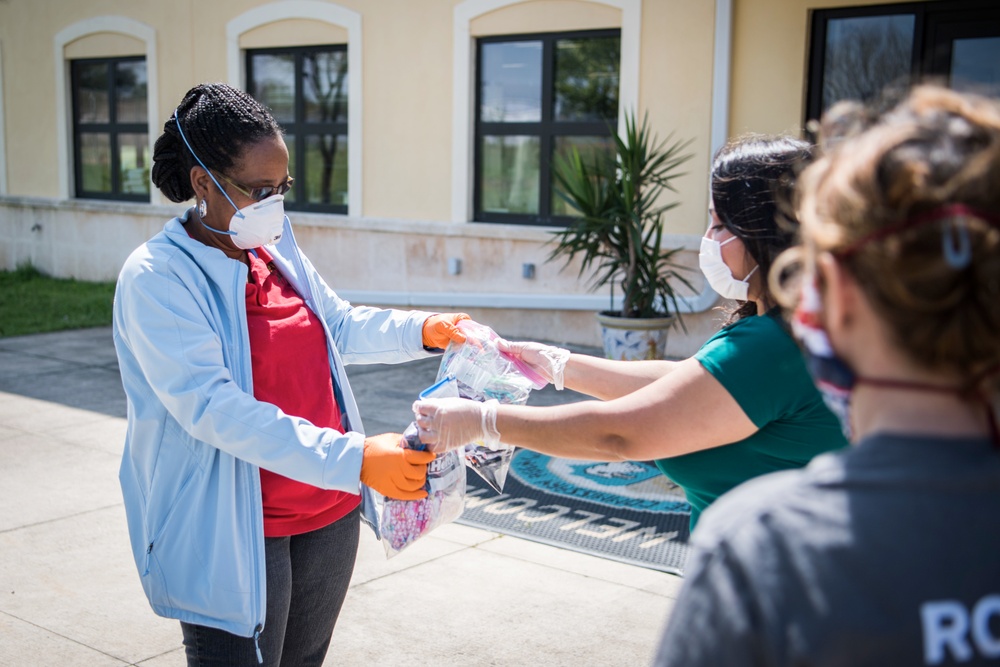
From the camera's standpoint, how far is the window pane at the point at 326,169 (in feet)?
35.6

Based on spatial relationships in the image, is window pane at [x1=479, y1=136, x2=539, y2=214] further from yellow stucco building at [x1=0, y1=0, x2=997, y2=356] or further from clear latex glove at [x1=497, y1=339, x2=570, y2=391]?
clear latex glove at [x1=497, y1=339, x2=570, y2=391]

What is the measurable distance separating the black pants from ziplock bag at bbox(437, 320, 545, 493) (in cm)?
35

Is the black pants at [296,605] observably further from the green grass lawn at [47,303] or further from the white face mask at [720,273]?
the green grass lawn at [47,303]

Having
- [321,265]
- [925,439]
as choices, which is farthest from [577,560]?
[321,265]

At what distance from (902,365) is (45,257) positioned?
47.9ft

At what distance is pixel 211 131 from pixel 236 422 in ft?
2.28

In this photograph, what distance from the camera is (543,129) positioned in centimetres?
948

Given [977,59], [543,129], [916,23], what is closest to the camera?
[977,59]

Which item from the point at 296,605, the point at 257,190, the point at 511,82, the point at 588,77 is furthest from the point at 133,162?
the point at 296,605

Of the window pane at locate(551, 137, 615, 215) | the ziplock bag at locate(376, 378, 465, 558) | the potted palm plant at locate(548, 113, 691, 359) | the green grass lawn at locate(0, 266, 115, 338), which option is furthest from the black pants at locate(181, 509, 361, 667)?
the green grass lawn at locate(0, 266, 115, 338)

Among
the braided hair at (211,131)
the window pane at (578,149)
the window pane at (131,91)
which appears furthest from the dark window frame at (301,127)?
the braided hair at (211,131)

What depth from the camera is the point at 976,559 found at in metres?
0.91

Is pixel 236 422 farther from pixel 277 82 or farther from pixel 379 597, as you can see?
pixel 277 82

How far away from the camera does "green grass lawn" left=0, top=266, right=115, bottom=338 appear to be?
10172mm
